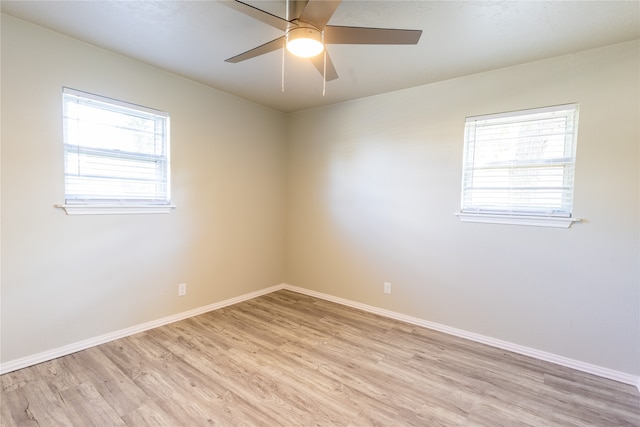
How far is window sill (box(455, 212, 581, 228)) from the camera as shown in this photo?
96.7 inches

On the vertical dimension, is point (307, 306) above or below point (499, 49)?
below

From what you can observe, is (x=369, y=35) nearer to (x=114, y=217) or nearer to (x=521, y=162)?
(x=521, y=162)

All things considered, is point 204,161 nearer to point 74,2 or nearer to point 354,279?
point 74,2

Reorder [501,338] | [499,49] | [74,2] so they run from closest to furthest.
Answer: [74,2]
[499,49]
[501,338]

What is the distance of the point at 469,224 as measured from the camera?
290cm

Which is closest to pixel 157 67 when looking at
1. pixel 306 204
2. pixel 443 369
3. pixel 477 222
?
pixel 306 204

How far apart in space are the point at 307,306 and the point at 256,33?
9.49 feet

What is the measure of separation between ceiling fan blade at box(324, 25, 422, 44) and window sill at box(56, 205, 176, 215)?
2.24 meters

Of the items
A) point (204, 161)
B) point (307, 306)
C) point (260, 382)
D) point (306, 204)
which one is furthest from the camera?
point (306, 204)

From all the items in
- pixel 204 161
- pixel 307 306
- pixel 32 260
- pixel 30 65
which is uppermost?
pixel 30 65

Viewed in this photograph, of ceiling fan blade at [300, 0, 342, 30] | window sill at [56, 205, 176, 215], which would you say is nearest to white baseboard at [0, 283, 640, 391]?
window sill at [56, 205, 176, 215]

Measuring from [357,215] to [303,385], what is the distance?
203cm

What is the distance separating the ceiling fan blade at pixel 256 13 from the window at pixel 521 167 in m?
2.08

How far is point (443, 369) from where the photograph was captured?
2361 millimetres
